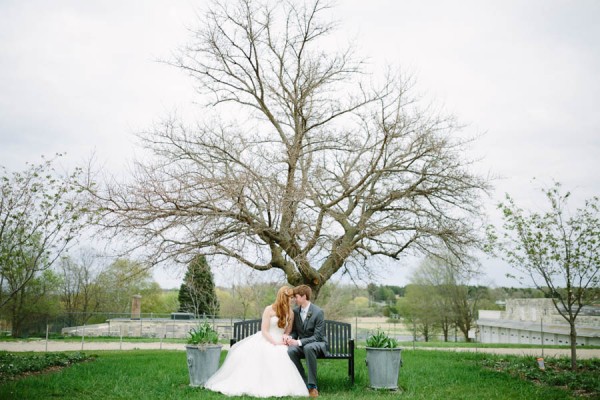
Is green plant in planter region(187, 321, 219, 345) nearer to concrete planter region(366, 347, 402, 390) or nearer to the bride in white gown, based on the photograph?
the bride in white gown

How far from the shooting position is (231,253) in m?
10.6

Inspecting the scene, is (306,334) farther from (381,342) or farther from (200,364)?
(200,364)

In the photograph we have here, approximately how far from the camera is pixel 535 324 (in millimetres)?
37094

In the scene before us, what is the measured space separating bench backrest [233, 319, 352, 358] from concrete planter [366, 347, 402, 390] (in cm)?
116

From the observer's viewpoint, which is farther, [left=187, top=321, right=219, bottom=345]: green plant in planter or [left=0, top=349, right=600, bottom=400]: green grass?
[left=187, top=321, right=219, bottom=345]: green plant in planter

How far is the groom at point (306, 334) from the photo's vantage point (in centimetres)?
768

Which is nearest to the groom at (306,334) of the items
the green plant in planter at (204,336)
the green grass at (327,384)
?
the green grass at (327,384)

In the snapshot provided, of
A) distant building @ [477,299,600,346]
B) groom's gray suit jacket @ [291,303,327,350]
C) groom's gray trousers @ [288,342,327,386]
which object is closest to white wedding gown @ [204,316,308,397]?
groom's gray trousers @ [288,342,327,386]

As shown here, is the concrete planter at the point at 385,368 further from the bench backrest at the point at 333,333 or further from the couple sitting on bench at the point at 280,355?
the bench backrest at the point at 333,333

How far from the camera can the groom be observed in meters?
7.68

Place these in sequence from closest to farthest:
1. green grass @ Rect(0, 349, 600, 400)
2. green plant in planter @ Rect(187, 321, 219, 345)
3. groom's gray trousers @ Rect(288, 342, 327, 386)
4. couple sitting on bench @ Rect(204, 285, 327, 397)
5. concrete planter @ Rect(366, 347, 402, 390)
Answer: green grass @ Rect(0, 349, 600, 400) → couple sitting on bench @ Rect(204, 285, 327, 397) → groom's gray trousers @ Rect(288, 342, 327, 386) → concrete planter @ Rect(366, 347, 402, 390) → green plant in planter @ Rect(187, 321, 219, 345)

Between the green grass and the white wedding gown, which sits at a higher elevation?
the white wedding gown

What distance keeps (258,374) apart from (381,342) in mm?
2038

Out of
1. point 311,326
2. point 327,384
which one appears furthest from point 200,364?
point 327,384
